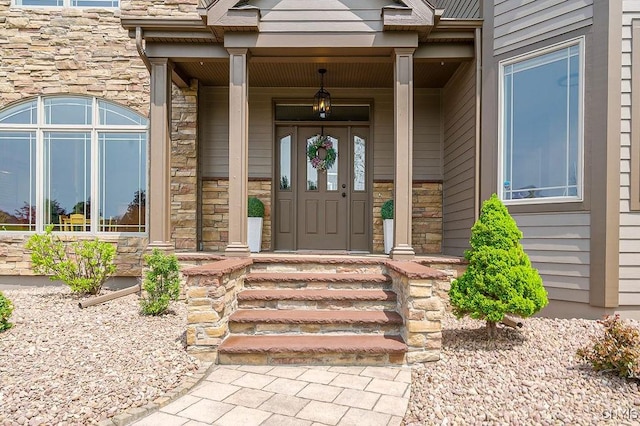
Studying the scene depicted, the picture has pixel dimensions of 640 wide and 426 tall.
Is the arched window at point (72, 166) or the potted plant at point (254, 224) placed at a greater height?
the arched window at point (72, 166)

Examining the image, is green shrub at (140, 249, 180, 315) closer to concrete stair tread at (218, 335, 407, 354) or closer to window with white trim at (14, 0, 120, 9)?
concrete stair tread at (218, 335, 407, 354)

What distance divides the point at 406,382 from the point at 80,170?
5.76m

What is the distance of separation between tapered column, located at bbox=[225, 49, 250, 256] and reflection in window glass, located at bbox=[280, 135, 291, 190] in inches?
72.3

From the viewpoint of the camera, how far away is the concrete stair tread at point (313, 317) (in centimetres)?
329

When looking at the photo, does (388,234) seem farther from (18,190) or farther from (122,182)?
(18,190)

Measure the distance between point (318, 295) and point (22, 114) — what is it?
5684 millimetres

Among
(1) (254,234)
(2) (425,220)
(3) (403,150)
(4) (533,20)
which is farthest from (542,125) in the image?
(1) (254,234)

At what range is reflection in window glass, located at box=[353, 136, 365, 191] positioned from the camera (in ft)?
20.8

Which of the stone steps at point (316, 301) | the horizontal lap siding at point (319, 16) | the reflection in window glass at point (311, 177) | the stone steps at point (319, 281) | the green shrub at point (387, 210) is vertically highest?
the horizontal lap siding at point (319, 16)

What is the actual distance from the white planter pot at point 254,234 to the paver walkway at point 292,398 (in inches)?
117

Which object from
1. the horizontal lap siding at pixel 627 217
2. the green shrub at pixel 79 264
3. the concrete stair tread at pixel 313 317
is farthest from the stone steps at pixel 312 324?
the green shrub at pixel 79 264

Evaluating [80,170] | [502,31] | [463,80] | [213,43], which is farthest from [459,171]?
[80,170]

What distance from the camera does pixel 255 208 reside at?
5875mm

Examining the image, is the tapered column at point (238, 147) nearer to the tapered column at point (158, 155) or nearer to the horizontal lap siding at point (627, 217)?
the tapered column at point (158, 155)
